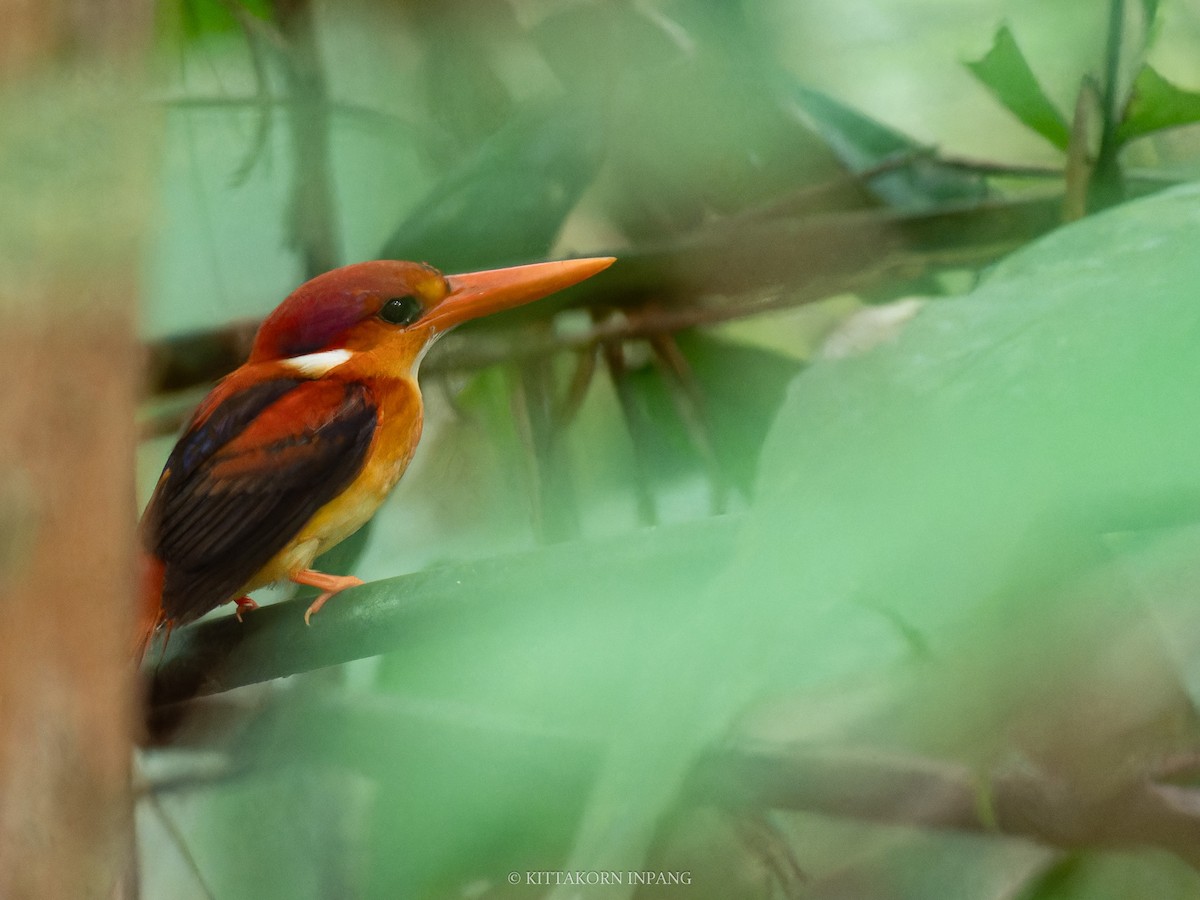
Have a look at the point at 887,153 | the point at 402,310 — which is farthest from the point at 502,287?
the point at 887,153

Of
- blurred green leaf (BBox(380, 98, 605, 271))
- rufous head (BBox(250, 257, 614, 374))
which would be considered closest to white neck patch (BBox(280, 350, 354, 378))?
rufous head (BBox(250, 257, 614, 374))

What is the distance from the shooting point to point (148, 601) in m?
0.51

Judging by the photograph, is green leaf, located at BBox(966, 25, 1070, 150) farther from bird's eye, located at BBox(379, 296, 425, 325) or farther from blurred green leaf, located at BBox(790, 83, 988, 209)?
bird's eye, located at BBox(379, 296, 425, 325)

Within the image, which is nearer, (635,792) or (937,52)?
(635,792)

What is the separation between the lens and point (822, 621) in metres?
0.36

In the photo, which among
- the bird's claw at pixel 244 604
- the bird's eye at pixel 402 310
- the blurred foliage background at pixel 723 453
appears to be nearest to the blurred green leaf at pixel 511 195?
the blurred foliage background at pixel 723 453

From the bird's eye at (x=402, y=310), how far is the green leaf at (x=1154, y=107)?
395mm

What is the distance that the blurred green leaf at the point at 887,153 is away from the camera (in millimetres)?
708

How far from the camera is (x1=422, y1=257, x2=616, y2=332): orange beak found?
564mm

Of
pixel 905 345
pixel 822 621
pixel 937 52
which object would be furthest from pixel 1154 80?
pixel 822 621

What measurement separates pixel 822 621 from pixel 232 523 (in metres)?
0.29

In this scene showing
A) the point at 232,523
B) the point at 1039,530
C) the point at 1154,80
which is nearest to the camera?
the point at 1039,530

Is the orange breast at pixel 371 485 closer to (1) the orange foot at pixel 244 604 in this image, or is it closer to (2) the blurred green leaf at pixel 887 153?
(1) the orange foot at pixel 244 604

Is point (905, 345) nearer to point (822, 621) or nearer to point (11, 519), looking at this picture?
point (822, 621)
